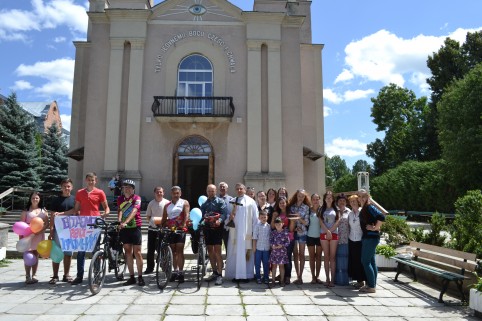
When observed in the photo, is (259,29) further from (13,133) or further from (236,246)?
(13,133)

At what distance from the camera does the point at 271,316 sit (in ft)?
17.9

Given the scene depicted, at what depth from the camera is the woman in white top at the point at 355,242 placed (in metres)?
7.34

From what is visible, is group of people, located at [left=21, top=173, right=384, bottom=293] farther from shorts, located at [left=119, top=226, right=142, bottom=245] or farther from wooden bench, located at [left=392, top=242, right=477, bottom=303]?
wooden bench, located at [left=392, top=242, right=477, bottom=303]

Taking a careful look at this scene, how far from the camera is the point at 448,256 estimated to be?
7.31 m

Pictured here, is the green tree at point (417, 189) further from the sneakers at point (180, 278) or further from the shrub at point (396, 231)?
the sneakers at point (180, 278)

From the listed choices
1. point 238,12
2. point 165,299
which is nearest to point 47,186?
point 238,12

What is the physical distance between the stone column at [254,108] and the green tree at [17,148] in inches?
587

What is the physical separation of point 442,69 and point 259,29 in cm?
2335

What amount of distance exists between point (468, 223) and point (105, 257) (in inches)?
297

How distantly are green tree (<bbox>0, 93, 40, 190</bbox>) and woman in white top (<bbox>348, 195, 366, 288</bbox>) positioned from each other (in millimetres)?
22479


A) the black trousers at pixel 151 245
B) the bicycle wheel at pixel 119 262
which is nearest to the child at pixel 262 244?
the black trousers at pixel 151 245

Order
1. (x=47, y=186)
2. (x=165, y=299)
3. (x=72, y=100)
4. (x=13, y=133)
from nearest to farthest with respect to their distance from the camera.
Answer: (x=165, y=299), (x=72, y=100), (x=13, y=133), (x=47, y=186)

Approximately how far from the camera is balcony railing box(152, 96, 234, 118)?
17953 mm

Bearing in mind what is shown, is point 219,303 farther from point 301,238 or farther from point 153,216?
point 153,216
